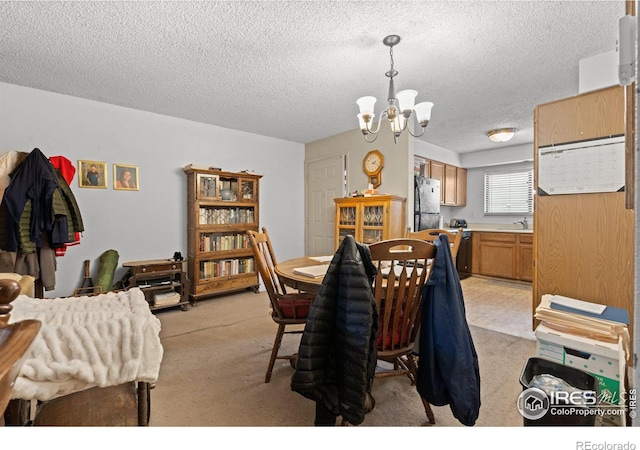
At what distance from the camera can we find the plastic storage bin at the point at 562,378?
1033 mm

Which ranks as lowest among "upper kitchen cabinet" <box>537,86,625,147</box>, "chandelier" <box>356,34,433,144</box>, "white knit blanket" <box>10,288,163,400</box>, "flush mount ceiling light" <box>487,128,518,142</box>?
"white knit blanket" <box>10,288,163,400</box>

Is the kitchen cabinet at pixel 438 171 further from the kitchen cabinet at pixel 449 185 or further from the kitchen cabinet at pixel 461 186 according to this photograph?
the kitchen cabinet at pixel 461 186

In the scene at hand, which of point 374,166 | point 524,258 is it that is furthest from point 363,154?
point 524,258

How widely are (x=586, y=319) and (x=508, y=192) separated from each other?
4.64 meters

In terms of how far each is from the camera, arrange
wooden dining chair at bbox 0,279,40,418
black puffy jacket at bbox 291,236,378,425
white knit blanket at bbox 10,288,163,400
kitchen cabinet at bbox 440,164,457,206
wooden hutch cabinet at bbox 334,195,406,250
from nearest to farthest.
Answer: wooden dining chair at bbox 0,279,40,418 → white knit blanket at bbox 10,288,163,400 → black puffy jacket at bbox 291,236,378,425 → wooden hutch cabinet at bbox 334,195,406,250 → kitchen cabinet at bbox 440,164,457,206

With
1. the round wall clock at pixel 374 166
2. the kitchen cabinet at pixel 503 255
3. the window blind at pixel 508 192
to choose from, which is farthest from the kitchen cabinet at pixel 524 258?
the round wall clock at pixel 374 166

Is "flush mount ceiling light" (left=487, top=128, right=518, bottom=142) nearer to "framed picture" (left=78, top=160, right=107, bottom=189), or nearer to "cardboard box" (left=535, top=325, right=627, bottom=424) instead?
"cardboard box" (left=535, top=325, right=627, bottom=424)

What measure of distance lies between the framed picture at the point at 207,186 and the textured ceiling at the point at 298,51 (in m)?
0.82

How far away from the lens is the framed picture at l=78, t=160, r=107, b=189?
3.05 m

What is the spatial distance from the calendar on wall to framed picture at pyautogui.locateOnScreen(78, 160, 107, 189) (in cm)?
411

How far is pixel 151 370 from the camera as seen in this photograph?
94 cm

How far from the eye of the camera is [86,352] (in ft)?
2.93

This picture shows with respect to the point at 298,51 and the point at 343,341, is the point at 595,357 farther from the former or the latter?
the point at 298,51

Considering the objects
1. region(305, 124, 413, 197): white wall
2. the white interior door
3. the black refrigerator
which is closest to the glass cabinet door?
region(305, 124, 413, 197): white wall
